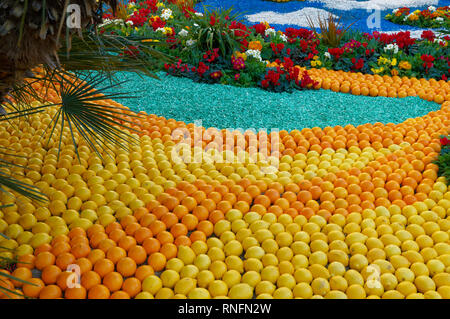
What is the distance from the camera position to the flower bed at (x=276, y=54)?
20.1ft

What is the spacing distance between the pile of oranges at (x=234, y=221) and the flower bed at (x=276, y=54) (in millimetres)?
2054

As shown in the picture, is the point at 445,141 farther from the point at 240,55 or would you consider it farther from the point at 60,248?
the point at 240,55

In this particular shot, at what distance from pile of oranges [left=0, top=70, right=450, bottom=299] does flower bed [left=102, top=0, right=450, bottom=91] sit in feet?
6.74

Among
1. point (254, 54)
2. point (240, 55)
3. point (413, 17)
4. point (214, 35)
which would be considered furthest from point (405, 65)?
point (413, 17)

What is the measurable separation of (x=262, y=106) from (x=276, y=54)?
80.8 inches

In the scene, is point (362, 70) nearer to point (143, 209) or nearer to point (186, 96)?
point (186, 96)

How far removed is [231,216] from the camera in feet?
10.00

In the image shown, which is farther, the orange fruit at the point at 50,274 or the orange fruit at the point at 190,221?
the orange fruit at the point at 190,221

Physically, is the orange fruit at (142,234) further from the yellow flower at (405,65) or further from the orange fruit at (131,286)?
the yellow flower at (405,65)

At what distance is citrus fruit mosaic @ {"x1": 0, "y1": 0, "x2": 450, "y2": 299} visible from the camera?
2.44 meters

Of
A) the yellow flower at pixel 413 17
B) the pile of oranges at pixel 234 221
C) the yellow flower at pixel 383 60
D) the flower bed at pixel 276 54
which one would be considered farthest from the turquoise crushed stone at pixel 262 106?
the yellow flower at pixel 413 17

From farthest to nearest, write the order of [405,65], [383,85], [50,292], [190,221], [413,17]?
[413,17] < [405,65] < [383,85] < [190,221] < [50,292]

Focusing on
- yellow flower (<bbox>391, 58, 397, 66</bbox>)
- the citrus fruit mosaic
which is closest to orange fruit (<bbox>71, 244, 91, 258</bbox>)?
the citrus fruit mosaic
